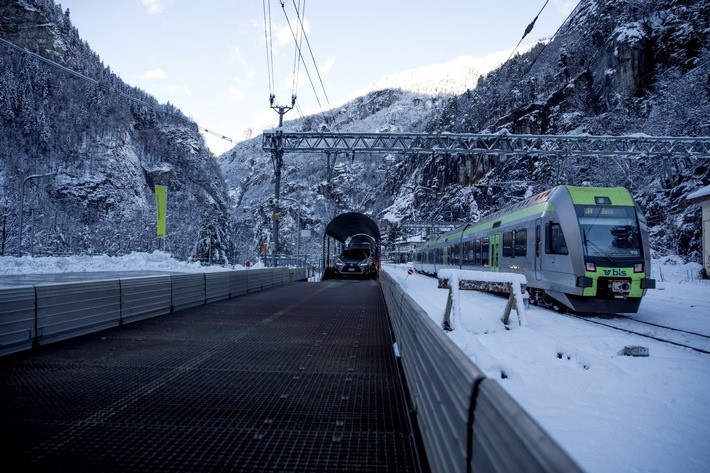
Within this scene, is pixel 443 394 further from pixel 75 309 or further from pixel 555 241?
pixel 555 241

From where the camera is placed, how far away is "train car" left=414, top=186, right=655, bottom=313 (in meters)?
11.7

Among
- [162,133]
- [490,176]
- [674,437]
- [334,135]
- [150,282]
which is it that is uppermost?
[162,133]

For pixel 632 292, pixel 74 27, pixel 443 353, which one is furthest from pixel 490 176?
pixel 74 27

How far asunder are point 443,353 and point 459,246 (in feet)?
79.6

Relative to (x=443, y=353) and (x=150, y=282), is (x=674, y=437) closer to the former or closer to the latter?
(x=443, y=353)

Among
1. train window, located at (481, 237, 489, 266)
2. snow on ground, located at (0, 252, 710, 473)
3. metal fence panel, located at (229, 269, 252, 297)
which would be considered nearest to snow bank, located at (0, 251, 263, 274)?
metal fence panel, located at (229, 269, 252, 297)

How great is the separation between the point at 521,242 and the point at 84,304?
43.9ft

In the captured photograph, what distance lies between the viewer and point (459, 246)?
1021 inches

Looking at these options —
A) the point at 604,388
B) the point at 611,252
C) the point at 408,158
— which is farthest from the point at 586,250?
the point at 408,158

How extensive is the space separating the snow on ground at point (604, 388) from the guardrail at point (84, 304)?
6.40m

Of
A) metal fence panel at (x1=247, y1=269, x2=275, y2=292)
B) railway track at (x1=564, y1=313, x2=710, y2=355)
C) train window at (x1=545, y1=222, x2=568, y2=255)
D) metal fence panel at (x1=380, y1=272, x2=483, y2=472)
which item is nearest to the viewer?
metal fence panel at (x1=380, y1=272, x2=483, y2=472)

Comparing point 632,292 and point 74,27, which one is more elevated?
point 74,27

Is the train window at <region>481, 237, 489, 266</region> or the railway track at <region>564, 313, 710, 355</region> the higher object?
the train window at <region>481, 237, 489, 266</region>

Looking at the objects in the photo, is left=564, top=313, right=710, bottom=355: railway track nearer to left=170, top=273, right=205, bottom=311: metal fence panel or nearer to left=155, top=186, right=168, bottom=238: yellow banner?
left=170, top=273, right=205, bottom=311: metal fence panel
